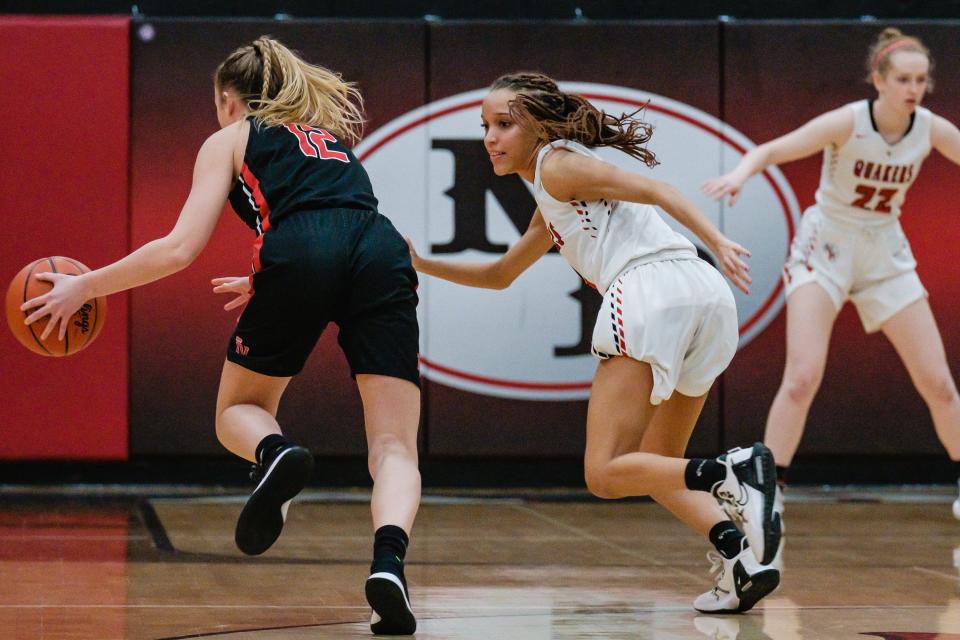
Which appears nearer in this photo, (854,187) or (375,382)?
(375,382)

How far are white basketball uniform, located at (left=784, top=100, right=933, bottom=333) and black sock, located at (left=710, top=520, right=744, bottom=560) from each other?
7.63 ft

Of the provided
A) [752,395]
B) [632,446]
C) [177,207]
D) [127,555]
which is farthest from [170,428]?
[632,446]

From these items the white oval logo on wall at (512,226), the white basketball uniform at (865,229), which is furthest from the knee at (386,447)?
the white oval logo on wall at (512,226)

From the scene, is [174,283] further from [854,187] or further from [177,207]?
[854,187]

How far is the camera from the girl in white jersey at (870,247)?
622 centimetres

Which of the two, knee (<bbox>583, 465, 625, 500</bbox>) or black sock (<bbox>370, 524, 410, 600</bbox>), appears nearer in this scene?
black sock (<bbox>370, 524, 410, 600</bbox>)

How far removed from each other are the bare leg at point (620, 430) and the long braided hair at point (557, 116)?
2.21 ft

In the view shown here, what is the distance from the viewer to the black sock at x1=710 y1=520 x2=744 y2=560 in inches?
166

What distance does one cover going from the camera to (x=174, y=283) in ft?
25.8

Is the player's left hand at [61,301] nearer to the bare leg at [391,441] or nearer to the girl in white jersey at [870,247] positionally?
the bare leg at [391,441]

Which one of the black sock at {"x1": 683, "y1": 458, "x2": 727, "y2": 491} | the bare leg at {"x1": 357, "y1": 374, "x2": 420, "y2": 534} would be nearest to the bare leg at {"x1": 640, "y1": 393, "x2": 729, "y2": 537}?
the black sock at {"x1": 683, "y1": 458, "x2": 727, "y2": 491}

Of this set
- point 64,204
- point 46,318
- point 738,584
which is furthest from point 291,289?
point 64,204

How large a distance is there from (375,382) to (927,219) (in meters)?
5.16

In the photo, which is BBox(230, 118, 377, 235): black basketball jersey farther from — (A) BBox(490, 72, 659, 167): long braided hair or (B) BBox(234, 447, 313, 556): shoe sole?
(B) BBox(234, 447, 313, 556): shoe sole
